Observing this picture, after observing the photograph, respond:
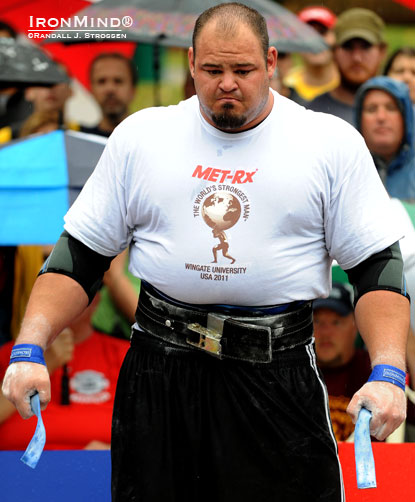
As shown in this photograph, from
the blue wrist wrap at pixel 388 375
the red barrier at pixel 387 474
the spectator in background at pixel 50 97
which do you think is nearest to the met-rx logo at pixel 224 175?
the blue wrist wrap at pixel 388 375

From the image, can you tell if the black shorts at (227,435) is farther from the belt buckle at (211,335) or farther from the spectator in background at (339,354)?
the spectator in background at (339,354)

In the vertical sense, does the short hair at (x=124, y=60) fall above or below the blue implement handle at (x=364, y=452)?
above

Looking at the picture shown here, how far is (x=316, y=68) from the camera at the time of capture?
4.85 meters

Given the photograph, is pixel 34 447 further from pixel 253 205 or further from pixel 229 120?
pixel 229 120

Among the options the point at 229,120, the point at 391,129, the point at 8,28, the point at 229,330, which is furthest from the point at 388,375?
the point at 8,28

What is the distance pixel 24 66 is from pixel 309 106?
1.46 m

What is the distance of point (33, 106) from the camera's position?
4.63 meters

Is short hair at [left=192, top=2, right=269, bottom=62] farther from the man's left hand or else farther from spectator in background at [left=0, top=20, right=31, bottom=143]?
spectator in background at [left=0, top=20, right=31, bottom=143]

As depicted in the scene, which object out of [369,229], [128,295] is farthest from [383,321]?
[128,295]

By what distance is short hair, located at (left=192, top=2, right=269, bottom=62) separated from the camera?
2102 millimetres

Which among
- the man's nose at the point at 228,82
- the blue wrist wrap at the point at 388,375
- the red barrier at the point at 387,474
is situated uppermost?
the man's nose at the point at 228,82

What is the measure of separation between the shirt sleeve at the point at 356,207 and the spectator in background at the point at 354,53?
244 cm

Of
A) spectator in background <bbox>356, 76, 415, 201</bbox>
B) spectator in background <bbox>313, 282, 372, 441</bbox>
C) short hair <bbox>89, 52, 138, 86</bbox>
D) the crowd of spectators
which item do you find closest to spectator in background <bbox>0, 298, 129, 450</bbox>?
the crowd of spectators

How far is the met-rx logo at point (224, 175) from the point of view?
7.01 feet
